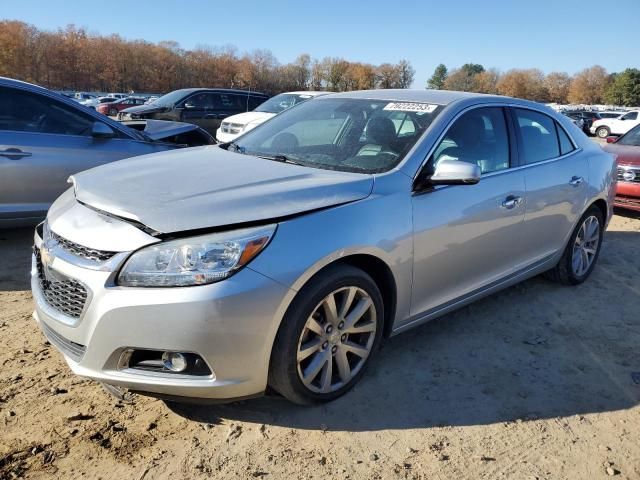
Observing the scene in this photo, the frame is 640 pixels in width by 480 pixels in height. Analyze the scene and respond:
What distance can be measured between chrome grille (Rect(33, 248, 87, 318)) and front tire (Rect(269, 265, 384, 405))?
34.6 inches

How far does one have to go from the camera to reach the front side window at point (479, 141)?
10.8 ft

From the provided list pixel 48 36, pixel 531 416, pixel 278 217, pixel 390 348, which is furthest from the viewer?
pixel 48 36

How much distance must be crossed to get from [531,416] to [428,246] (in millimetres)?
1047

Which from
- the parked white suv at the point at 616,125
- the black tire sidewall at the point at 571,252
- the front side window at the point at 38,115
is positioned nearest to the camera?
the black tire sidewall at the point at 571,252

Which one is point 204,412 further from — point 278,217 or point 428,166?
point 428,166

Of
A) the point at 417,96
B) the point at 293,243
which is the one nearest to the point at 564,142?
the point at 417,96

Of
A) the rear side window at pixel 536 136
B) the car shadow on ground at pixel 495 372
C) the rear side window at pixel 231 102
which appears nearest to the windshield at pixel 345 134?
the rear side window at pixel 536 136

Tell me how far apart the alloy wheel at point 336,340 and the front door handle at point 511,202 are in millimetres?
1305

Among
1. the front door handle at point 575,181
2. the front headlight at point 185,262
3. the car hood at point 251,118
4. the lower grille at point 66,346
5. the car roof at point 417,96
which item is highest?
the car hood at point 251,118

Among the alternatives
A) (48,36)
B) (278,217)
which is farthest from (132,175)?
(48,36)

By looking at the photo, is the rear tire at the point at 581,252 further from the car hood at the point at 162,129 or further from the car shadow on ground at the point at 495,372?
the car hood at the point at 162,129

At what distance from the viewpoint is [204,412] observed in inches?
105

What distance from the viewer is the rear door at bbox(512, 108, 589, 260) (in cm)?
385

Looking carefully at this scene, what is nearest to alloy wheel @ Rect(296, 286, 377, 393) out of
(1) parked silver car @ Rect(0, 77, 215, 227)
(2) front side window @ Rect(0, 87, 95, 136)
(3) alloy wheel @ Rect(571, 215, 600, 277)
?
(3) alloy wheel @ Rect(571, 215, 600, 277)
